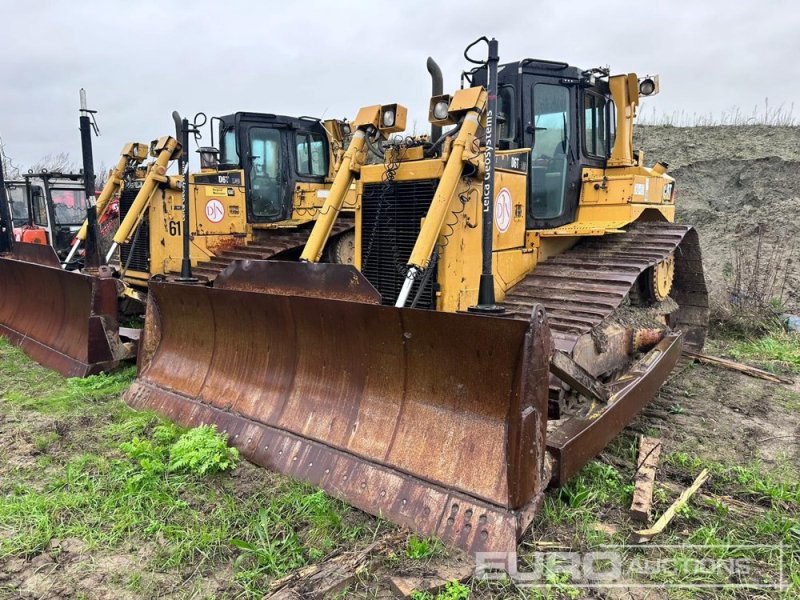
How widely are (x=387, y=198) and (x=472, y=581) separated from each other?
123 inches

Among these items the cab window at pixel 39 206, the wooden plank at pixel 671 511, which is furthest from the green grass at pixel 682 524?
the cab window at pixel 39 206

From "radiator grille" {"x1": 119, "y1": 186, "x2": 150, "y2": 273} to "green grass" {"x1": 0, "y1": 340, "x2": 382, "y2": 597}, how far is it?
472 cm

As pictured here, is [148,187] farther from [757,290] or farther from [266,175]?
[757,290]

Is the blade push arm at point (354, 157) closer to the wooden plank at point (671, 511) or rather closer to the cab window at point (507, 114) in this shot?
the cab window at point (507, 114)

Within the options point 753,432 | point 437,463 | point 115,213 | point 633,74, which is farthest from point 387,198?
point 115,213

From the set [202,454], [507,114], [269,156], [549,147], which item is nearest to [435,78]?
[507,114]

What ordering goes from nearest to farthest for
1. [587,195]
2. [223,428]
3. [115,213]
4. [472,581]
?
[472,581], [223,428], [587,195], [115,213]

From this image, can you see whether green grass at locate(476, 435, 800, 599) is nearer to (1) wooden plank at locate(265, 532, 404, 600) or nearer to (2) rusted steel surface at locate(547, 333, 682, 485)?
(2) rusted steel surface at locate(547, 333, 682, 485)

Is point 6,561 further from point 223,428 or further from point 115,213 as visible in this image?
point 115,213

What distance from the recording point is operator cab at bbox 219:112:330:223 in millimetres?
8922

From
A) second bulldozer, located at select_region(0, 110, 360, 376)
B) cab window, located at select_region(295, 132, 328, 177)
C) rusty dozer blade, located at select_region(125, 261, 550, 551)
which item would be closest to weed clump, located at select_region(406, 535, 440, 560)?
rusty dozer blade, located at select_region(125, 261, 550, 551)

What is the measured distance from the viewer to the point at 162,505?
3.08 m

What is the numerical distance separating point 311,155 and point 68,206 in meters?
6.80

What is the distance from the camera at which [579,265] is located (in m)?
5.07
